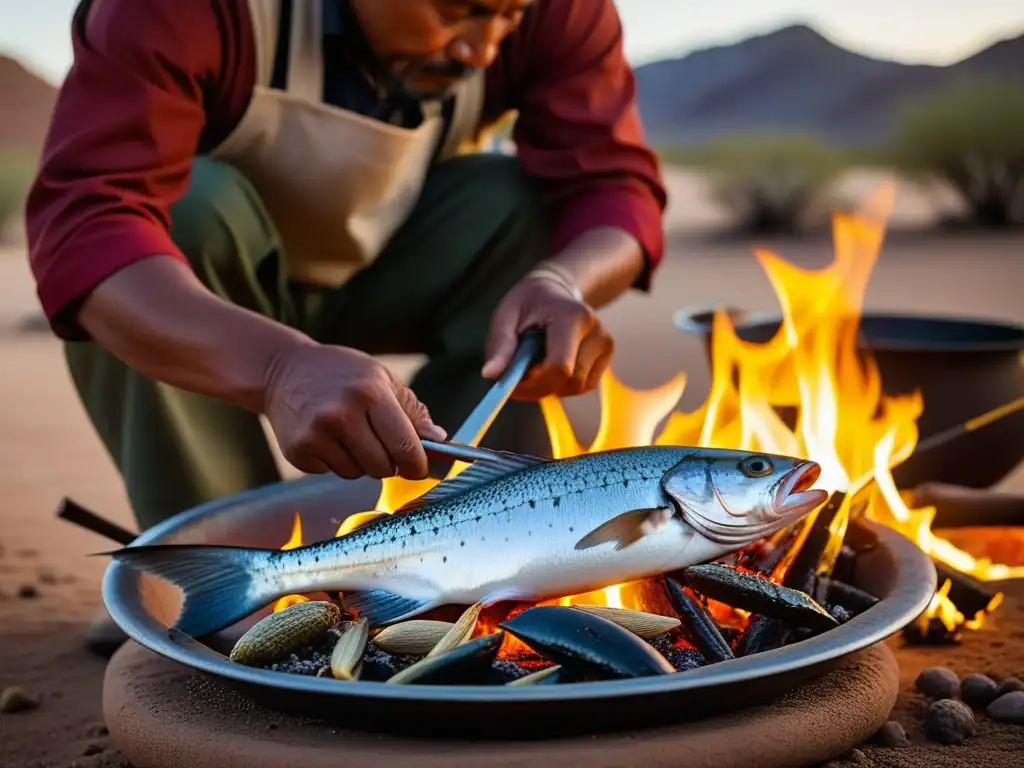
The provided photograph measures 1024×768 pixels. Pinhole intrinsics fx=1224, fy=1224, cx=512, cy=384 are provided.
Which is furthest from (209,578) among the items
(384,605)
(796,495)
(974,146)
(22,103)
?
(22,103)

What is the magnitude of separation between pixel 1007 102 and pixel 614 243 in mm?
15196

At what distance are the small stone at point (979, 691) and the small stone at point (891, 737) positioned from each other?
21 centimetres

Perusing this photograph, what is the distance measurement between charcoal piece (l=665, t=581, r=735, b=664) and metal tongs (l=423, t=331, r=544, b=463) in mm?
328

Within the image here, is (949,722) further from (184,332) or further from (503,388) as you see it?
(184,332)

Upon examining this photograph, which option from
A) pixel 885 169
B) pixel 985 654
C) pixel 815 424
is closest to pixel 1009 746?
pixel 985 654

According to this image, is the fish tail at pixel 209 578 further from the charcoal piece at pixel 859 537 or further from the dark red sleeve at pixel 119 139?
the charcoal piece at pixel 859 537

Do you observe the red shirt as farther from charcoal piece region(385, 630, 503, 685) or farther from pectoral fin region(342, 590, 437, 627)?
charcoal piece region(385, 630, 503, 685)

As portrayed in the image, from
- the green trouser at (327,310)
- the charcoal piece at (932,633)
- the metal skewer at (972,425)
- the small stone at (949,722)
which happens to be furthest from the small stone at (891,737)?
the green trouser at (327,310)

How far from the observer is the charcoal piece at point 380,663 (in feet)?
5.06

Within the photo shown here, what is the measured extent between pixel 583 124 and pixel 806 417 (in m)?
0.92

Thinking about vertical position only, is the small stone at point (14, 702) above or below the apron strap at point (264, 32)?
below

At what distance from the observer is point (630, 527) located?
5.19 feet

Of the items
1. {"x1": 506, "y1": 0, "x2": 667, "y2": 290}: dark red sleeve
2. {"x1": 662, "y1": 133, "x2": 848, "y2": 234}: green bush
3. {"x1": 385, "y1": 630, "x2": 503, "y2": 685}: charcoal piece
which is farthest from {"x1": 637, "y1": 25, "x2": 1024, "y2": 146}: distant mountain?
{"x1": 385, "y1": 630, "x2": 503, "y2": 685}: charcoal piece

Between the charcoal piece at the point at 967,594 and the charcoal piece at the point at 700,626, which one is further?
the charcoal piece at the point at 967,594
